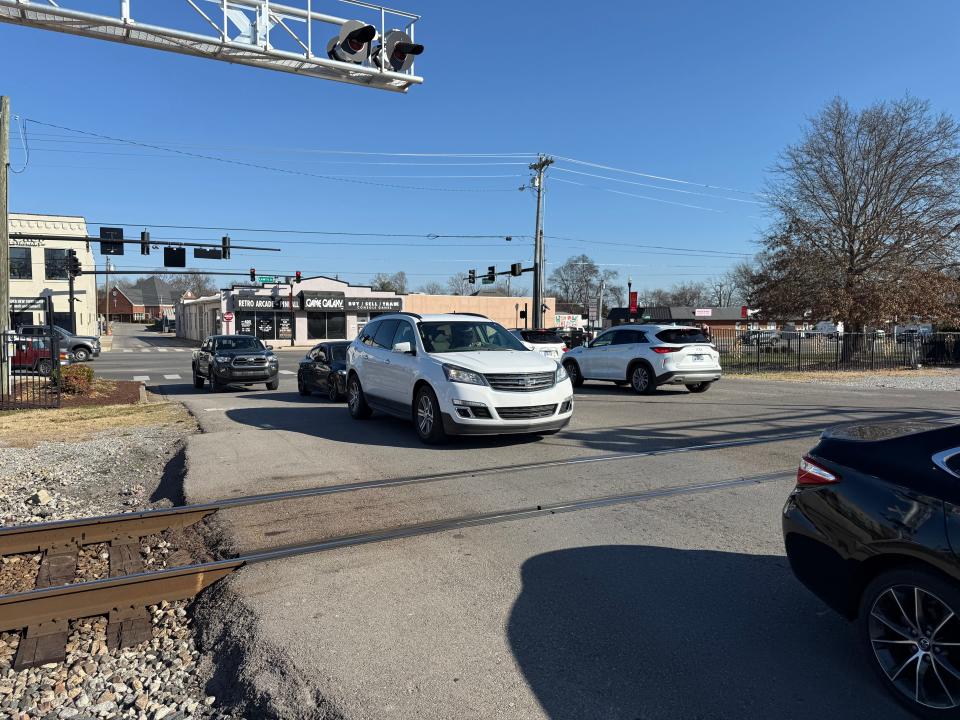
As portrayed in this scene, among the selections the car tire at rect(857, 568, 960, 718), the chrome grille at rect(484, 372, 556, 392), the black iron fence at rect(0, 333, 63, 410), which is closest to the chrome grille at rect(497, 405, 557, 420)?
the chrome grille at rect(484, 372, 556, 392)

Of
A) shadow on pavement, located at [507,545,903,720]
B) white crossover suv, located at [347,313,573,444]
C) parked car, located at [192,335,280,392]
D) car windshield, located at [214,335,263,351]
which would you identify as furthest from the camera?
car windshield, located at [214,335,263,351]

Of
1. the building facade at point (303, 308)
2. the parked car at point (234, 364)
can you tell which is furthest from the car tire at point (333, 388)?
the building facade at point (303, 308)

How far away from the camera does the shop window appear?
5131cm

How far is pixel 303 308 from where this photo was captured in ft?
194

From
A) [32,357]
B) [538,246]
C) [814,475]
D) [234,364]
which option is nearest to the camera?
[814,475]

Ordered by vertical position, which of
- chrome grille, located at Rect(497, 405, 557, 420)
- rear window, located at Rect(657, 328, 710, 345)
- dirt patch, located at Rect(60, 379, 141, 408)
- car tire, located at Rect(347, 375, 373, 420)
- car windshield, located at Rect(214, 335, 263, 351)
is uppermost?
rear window, located at Rect(657, 328, 710, 345)

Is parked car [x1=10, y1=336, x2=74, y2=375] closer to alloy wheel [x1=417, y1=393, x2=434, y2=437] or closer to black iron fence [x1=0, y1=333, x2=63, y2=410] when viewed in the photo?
black iron fence [x1=0, y1=333, x2=63, y2=410]

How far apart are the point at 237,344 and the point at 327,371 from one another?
581cm

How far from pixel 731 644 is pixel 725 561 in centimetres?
126

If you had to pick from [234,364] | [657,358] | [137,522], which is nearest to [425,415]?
[137,522]

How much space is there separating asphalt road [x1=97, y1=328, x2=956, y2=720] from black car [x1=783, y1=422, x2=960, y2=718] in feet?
0.93

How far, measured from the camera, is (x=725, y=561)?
15.8 ft

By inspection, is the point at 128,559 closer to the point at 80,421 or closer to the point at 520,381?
the point at 520,381

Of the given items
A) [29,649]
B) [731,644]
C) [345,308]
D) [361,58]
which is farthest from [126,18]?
[345,308]
